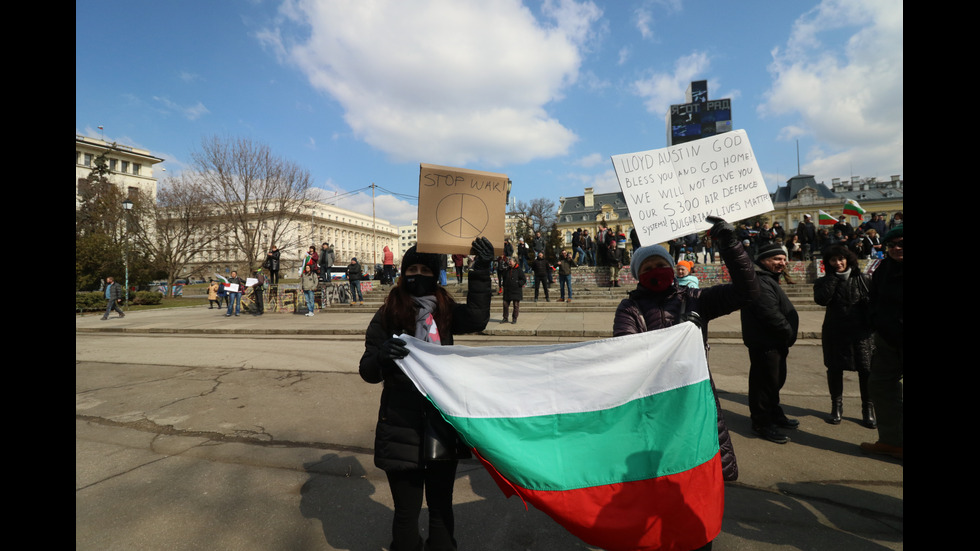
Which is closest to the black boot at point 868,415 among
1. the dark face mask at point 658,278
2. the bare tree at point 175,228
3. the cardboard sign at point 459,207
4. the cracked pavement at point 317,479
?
the cracked pavement at point 317,479

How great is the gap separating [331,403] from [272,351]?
4.61 metres

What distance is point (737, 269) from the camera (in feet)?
7.03

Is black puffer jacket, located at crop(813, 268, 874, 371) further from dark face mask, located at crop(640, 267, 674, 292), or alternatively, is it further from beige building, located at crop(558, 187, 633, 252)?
beige building, located at crop(558, 187, 633, 252)

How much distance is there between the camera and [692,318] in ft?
7.12

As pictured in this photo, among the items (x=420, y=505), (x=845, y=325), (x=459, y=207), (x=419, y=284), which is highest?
(x=459, y=207)

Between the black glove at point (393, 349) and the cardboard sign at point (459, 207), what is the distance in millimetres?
513

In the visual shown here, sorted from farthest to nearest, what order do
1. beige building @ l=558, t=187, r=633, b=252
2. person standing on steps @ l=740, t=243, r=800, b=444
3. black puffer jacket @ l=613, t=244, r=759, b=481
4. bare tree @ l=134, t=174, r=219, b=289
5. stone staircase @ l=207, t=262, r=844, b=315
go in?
beige building @ l=558, t=187, r=633, b=252 → bare tree @ l=134, t=174, r=219, b=289 → stone staircase @ l=207, t=262, r=844, b=315 → person standing on steps @ l=740, t=243, r=800, b=444 → black puffer jacket @ l=613, t=244, r=759, b=481

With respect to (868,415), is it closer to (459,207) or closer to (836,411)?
(836,411)

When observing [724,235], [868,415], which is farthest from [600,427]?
[868,415]

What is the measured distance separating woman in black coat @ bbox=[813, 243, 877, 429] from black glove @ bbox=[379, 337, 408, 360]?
424 cm

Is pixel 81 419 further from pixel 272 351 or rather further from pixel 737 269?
pixel 737 269

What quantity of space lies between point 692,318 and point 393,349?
154cm

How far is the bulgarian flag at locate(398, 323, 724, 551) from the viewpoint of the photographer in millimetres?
1866

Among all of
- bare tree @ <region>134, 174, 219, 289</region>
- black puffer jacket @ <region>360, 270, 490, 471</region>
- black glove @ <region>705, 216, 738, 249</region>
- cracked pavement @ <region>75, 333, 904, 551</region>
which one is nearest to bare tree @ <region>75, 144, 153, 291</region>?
bare tree @ <region>134, 174, 219, 289</region>
